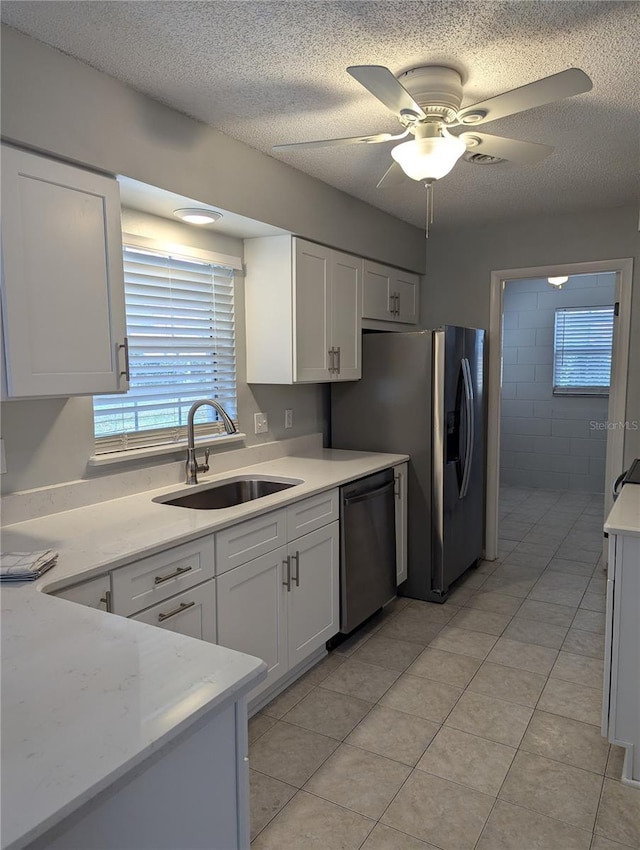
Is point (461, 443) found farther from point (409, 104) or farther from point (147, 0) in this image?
point (147, 0)

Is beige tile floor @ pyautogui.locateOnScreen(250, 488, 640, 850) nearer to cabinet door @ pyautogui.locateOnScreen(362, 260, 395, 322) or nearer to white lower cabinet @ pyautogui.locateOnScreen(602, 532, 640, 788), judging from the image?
white lower cabinet @ pyautogui.locateOnScreen(602, 532, 640, 788)

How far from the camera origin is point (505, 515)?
5.54 m

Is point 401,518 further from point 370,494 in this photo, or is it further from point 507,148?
point 507,148

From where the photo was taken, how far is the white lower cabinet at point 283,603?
2197 millimetres

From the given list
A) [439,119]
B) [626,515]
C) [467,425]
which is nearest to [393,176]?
[439,119]

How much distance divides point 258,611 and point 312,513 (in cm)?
51

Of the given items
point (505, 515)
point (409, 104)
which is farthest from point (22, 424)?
point (505, 515)

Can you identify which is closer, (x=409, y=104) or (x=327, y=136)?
(x=409, y=104)

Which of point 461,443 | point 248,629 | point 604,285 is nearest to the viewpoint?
point 248,629

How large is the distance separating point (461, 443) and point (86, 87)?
104 inches

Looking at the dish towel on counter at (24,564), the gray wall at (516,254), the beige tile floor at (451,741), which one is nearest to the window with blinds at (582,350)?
the gray wall at (516,254)

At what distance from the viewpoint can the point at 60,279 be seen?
182cm

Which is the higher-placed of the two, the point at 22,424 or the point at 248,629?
the point at 22,424

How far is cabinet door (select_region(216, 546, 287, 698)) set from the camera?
216 centimetres
